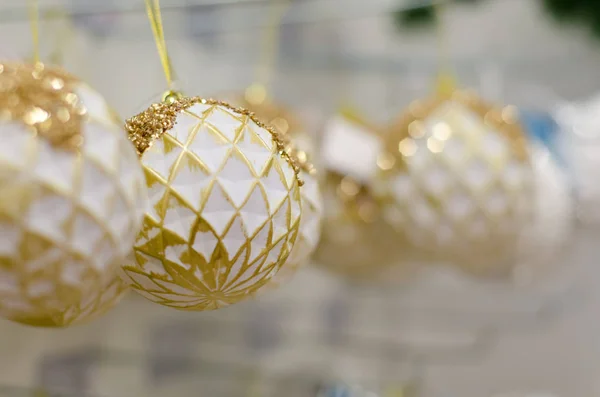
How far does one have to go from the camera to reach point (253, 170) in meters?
0.28

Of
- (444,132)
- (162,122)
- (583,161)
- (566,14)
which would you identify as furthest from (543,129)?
(162,122)

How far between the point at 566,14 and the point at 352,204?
0.53 m

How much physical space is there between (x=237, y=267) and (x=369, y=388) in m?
0.52

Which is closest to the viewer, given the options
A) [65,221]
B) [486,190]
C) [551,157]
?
[65,221]

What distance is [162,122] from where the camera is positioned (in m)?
0.28

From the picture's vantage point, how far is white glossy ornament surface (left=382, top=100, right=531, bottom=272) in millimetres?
456

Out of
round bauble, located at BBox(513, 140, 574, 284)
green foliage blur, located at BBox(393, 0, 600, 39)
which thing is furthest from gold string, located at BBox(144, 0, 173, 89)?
green foliage blur, located at BBox(393, 0, 600, 39)

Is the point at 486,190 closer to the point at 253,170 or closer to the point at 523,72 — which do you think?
the point at 253,170

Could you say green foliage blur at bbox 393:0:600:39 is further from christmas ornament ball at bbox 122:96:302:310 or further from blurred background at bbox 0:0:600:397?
christmas ornament ball at bbox 122:96:302:310

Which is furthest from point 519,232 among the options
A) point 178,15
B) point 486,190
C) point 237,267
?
point 178,15

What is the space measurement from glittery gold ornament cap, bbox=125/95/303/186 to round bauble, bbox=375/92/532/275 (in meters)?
0.18

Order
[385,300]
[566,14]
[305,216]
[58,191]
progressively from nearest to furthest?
[58,191], [305,216], [566,14], [385,300]

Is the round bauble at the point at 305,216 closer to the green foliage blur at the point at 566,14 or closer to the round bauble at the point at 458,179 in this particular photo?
the round bauble at the point at 458,179

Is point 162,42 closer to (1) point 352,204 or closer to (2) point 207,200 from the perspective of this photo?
(2) point 207,200
